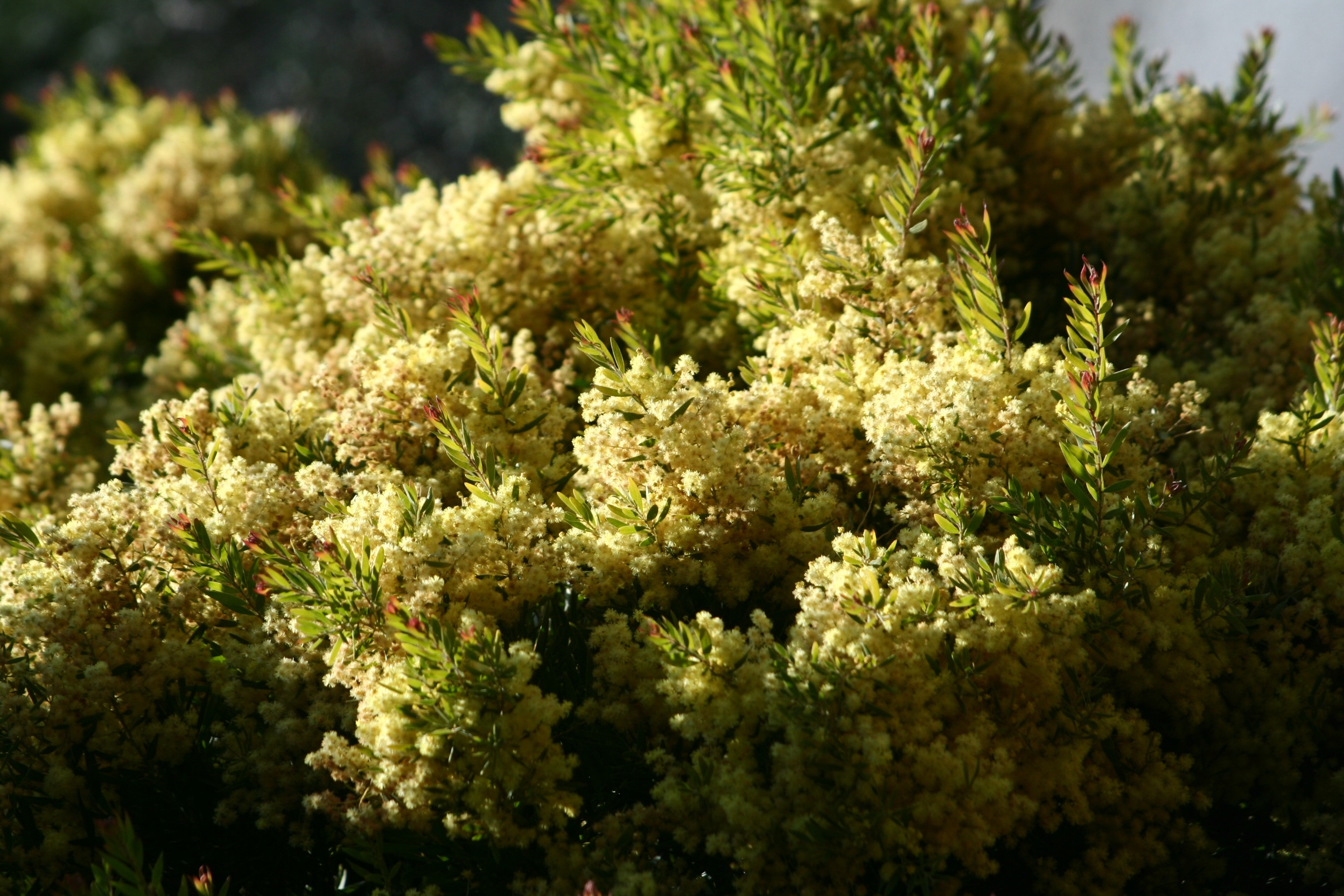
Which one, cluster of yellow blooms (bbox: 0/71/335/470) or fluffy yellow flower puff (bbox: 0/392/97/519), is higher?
cluster of yellow blooms (bbox: 0/71/335/470)

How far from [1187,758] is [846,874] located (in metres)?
0.85

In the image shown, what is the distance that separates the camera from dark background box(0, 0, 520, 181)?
14.1 metres

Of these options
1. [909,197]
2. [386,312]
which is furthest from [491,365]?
[909,197]

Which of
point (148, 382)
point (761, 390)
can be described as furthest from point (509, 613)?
point (148, 382)

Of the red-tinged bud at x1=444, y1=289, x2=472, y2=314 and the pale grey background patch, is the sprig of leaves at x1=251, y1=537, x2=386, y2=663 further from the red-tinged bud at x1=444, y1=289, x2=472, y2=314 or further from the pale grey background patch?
the pale grey background patch

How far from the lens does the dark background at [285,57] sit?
1412 cm

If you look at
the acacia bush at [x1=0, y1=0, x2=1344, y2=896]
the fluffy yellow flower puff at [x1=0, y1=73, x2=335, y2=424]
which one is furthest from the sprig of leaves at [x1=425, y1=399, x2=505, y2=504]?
the fluffy yellow flower puff at [x1=0, y1=73, x2=335, y2=424]

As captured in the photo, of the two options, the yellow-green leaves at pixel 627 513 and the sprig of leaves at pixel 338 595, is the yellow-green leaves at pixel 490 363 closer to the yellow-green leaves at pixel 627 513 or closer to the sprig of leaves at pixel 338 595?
the yellow-green leaves at pixel 627 513

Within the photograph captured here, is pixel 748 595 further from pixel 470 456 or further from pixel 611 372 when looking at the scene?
pixel 470 456

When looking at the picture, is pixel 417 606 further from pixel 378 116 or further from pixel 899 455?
pixel 378 116

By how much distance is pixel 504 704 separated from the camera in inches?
77.6

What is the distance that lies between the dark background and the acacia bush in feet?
A: 39.6

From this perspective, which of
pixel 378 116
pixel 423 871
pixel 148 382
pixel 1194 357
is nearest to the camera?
pixel 423 871

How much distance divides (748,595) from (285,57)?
1505 cm
